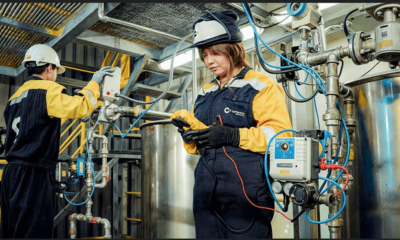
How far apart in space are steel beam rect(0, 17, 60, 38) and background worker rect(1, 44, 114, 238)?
0.83m

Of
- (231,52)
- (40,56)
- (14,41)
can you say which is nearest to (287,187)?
(231,52)

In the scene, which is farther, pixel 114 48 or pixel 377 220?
pixel 114 48

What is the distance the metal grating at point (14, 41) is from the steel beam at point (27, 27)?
192mm

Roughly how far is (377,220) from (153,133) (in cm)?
212

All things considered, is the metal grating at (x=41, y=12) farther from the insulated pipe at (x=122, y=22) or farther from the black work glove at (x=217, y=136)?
the black work glove at (x=217, y=136)

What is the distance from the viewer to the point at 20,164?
8.55ft

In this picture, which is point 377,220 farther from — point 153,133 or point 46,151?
point 46,151

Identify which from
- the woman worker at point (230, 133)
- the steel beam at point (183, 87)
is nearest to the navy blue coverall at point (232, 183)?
the woman worker at point (230, 133)

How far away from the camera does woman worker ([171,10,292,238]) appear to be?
1632 millimetres

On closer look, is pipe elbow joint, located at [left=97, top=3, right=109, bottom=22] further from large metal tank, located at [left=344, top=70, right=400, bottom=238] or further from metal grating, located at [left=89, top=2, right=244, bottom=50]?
large metal tank, located at [left=344, top=70, right=400, bottom=238]

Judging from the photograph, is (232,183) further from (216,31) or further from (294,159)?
(216,31)

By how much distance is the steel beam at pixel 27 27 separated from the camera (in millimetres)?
3161

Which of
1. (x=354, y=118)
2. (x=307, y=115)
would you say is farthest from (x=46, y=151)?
(x=307, y=115)

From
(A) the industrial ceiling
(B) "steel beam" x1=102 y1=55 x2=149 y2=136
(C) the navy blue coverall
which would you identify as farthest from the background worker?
(C) the navy blue coverall
